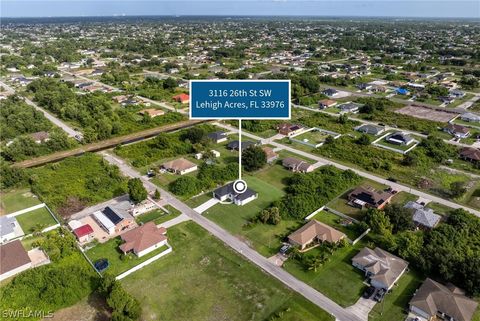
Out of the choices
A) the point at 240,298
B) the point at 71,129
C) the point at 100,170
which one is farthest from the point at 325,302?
the point at 71,129

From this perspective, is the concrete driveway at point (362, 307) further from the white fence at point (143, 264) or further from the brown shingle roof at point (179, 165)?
the brown shingle roof at point (179, 165)

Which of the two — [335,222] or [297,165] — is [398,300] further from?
[297,165]

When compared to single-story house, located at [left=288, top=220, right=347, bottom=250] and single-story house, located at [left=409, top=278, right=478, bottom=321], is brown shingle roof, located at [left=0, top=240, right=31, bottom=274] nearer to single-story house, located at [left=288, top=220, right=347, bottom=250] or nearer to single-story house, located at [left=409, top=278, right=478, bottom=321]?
single-story house, located at [left=288, top=220, right=347, bottom=250]

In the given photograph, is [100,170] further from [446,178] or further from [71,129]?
[446,178]

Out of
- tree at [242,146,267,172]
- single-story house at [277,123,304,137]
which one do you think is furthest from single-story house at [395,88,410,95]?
tree at [242,146,267,172]

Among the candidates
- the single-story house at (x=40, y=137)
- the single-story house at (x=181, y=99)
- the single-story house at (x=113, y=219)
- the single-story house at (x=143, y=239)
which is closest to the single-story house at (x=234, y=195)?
the single-story house at (x=143, y=239)
